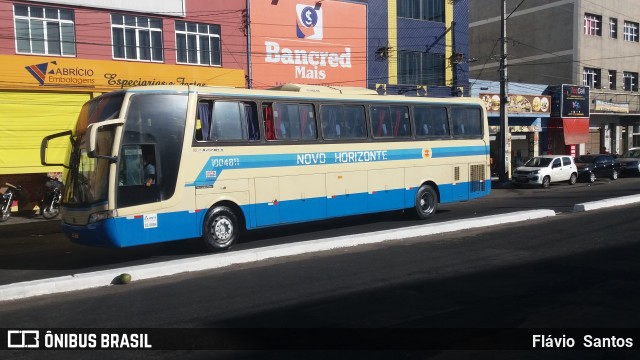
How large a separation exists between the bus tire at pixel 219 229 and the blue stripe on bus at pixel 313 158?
706 mm

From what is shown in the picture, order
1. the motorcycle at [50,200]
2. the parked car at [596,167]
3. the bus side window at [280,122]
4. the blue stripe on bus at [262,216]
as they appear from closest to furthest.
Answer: the blue stripe on bus at [262,216] < the bus side window at [280,122] < the motorcycle at [50,200] < the parked car at [596,167]

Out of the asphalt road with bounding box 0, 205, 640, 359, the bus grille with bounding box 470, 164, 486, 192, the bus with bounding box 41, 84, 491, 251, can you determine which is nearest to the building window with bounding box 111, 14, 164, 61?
the bus with bounding box 41, 84, 491, 251

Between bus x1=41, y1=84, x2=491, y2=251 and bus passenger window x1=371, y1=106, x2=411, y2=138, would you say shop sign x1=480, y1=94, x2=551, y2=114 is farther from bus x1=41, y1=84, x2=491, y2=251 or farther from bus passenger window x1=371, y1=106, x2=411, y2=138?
bus passenger window x1=371, y1=106, x2=411, y2=138

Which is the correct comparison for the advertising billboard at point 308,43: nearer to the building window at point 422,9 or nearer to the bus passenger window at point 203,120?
the building window at point 422,9

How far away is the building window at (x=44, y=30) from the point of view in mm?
19484

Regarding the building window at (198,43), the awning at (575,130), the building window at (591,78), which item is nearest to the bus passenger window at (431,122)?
the building window at (198,43)

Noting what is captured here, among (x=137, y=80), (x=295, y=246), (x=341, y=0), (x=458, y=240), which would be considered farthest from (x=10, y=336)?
(x=341, y=0)

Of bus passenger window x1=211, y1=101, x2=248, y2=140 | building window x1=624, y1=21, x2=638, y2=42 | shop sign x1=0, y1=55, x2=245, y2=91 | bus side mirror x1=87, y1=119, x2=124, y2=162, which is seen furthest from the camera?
building window x1=624, y1=21, x2=638, y2=42

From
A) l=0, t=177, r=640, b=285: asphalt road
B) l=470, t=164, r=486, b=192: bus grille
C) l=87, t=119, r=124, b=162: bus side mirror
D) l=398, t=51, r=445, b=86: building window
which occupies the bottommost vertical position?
l=0, t=177, r=640, b=285: asphalt road

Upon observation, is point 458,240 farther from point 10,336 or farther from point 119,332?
point 10,336

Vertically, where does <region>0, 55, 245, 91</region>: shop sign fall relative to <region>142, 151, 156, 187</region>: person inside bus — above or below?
above

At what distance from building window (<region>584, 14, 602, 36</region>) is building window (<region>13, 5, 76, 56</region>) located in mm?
37062

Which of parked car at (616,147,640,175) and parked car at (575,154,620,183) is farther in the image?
parked car at (616,147,640,175)

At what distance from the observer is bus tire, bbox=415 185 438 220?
51.5ft
